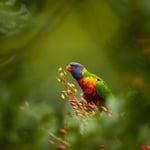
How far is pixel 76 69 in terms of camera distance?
572mm

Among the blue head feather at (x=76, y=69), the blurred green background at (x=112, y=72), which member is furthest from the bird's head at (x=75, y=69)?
the blurred green background at (x=112, y=72)

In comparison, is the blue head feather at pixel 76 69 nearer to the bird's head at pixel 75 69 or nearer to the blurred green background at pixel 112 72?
the bird's head at pixel 75 69

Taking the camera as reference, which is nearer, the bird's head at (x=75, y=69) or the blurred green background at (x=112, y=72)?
the blurred green background at (x=112, y=72)

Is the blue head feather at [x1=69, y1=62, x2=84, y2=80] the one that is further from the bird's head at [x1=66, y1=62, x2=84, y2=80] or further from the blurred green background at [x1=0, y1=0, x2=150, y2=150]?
the blurred green background at [x1=0, y1=0, x2=150, y2=150]

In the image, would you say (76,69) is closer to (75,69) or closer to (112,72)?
(75,69)

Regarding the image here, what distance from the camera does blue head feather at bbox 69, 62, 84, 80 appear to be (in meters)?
0.57

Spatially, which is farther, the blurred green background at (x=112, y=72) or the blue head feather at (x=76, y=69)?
the blue head feather at (x=76, y=69)

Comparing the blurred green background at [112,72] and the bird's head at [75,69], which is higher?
the bird's head at [75,69]

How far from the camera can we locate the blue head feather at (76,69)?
57 centimetres

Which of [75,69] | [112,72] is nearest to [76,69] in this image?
[75,69]

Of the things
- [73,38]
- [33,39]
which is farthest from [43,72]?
[33,39]

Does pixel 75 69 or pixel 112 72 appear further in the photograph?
pixel 75 69

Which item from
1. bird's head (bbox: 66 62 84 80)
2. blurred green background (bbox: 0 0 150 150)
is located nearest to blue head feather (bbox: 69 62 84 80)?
bird's head (bbox: 66 62 84 80)

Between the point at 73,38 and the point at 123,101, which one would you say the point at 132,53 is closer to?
the point at 123,101
